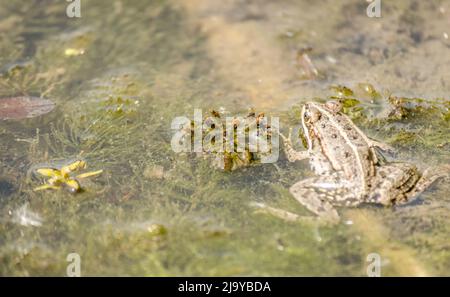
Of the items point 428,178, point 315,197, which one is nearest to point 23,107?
point 315,197

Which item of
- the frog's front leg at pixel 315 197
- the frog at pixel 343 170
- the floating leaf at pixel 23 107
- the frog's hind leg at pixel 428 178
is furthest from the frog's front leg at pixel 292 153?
the floating leaf at pixel 23 107

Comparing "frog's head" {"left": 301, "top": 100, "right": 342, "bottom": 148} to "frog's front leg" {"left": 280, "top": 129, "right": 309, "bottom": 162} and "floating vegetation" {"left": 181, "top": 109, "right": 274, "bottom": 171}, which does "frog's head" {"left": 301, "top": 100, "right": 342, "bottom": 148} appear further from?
"floating vegetation" {"left": 181, "top": 109, "right": 274, "bottom": 171}

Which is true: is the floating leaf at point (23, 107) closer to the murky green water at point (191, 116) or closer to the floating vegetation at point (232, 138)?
the murky green water at point (191, 116)

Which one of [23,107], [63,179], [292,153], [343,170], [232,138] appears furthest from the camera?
[23,107]

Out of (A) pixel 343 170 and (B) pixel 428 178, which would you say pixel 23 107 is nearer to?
(A) pixel 343 170

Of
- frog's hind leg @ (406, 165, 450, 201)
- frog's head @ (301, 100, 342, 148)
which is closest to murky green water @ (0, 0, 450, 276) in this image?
frog's hind leg @ (406, 165, 450, 201)
